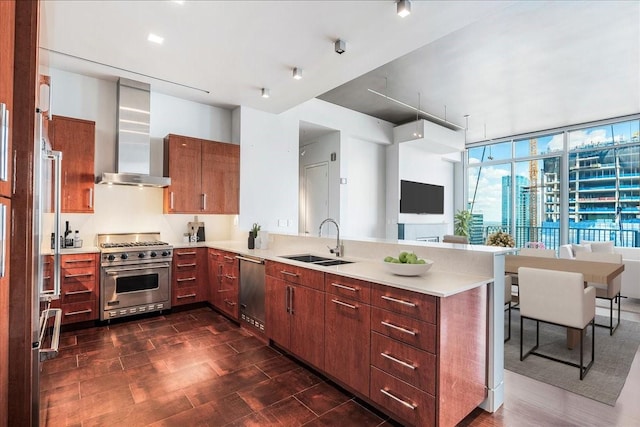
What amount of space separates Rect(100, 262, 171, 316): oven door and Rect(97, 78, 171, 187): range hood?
1078mm

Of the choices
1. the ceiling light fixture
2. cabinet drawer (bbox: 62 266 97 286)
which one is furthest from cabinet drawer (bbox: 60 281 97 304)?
the ceiling light fixture

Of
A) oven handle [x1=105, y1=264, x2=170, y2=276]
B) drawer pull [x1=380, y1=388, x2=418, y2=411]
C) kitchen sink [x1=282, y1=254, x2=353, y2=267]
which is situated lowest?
drawer pull [x1=380, y1=388, x2=418, y2=411]

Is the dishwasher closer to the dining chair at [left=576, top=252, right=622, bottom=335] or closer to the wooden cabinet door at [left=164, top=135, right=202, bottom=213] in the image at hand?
the wooden cabinet door at [left=164, top=135, right=202, bottom=213]

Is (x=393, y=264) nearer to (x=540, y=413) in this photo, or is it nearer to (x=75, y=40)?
(x=540, y=413)

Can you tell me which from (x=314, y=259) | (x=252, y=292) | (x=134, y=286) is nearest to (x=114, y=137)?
(x=134, y=286)

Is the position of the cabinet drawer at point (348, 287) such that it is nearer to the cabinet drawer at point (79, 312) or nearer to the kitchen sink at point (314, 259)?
the kitchen sink at point (314, 259)

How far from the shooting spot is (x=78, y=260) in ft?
11.5

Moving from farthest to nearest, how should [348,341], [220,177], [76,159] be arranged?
[220,177] < [76,159] < [348,341]

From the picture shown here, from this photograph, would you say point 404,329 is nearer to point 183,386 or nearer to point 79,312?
point 183,386

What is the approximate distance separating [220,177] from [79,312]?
2328 mm

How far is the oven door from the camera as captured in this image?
3661mm

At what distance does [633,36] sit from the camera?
345 cm

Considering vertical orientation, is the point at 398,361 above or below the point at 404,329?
below

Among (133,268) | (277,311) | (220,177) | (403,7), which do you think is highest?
(403,7)
